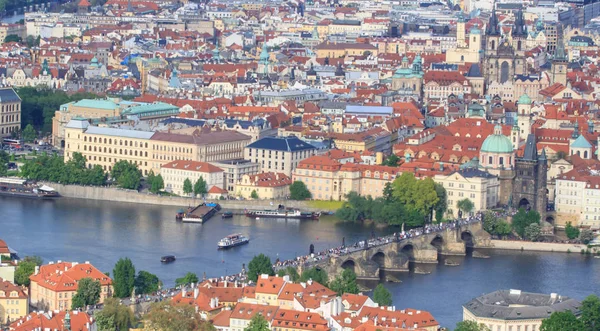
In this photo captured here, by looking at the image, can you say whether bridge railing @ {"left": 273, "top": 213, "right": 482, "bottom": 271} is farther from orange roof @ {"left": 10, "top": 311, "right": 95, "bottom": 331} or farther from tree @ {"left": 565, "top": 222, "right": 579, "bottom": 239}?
orange roof @ {"left": 10, "top": 311, "right": 95, "bottom": 331}

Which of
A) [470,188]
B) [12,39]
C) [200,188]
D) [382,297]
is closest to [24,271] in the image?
[382,297]

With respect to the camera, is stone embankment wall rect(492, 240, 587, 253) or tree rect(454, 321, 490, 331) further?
stone embankment wall rect(492, 240, 587, 253)

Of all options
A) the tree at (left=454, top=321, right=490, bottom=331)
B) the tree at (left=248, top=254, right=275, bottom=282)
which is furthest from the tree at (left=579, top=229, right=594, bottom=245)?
the tree at (left=454, top=321, right=490, bottom=331)

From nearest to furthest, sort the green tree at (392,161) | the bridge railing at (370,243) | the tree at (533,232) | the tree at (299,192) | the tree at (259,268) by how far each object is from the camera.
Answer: the tree at (259,268) → the bridge railing at (370,243) → the tree at (533,232) → the tree at (299,192) → the green tree at (392,161)

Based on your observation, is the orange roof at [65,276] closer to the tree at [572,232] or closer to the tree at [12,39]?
the tree at [572,232]

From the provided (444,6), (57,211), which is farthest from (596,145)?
(444,6)

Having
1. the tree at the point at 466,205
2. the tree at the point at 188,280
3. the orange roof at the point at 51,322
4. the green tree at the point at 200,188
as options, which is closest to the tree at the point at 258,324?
the orange roof at the point at 51,322

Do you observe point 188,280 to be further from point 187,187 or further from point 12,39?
point 12,39
